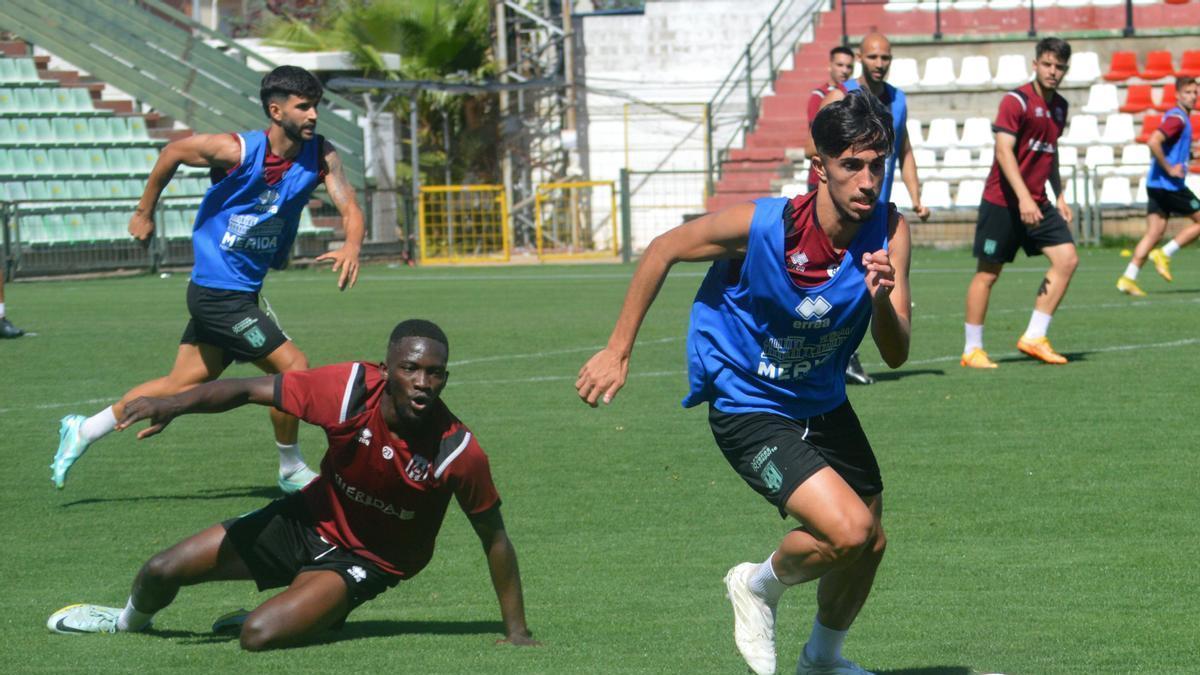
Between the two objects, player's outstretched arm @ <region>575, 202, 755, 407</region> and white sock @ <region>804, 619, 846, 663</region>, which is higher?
player's outstretched arm @ <region>575, 202, 755, 407</region>

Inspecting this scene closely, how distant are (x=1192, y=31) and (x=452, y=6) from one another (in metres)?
15.6

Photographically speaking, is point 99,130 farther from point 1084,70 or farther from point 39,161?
point 1084,70

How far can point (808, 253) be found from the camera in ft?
16.9

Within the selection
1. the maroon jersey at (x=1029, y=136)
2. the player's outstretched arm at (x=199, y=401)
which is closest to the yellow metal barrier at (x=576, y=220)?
the maroon jersey at (x=1029, y=136)

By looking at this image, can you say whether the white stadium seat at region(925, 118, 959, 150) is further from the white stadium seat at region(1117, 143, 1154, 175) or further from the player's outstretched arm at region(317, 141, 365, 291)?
the player's outstretched arm at region(317, 141, 365, 291)

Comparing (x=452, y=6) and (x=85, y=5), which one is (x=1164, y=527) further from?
(x=452, y=6)

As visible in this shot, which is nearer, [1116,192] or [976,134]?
[1116,192]

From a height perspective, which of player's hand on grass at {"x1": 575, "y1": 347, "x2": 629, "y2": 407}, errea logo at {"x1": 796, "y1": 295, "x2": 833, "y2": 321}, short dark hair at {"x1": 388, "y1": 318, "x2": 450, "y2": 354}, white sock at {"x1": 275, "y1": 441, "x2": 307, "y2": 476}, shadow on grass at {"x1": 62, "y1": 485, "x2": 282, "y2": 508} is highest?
errea logo at {"x1": 796, "y1": 295, "x2": 833, "y2": 321}

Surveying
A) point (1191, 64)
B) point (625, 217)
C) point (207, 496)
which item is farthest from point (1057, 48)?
point (1191, 64)

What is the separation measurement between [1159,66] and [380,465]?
27.6 metres

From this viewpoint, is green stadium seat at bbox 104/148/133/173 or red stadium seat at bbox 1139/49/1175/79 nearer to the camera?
→ green stadium seat at bbox 104/148/133/173

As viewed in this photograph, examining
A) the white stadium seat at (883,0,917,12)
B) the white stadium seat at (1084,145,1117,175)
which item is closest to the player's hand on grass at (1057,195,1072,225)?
the white stadium seat at (1084,145,1117,175)

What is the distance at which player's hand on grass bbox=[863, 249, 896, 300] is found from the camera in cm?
480

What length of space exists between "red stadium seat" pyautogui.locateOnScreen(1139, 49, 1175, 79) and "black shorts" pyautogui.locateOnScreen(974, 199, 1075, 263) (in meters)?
19.6
